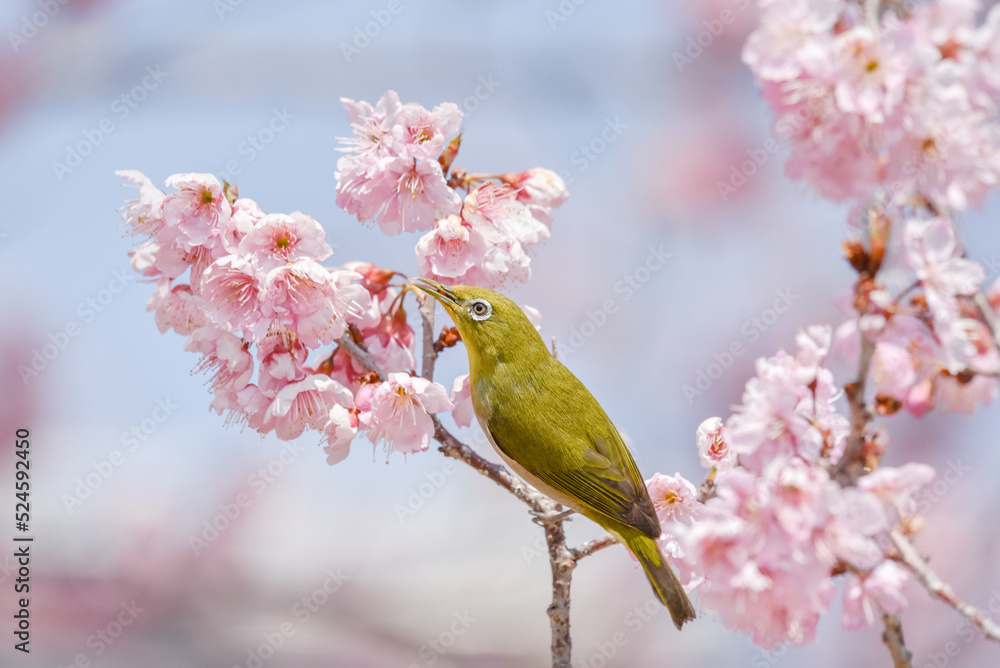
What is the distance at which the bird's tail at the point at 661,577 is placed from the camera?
178cm

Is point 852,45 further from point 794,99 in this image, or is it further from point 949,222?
point 949,222

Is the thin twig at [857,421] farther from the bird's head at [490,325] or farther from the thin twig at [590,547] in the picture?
the bird's head at [490,325]

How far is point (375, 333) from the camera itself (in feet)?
6.86

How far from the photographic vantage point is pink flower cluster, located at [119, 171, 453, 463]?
1.78 metres

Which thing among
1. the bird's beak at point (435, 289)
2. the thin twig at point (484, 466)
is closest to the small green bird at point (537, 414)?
the bird's beak at point (435, 289)

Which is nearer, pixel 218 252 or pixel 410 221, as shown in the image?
pixel 218 252

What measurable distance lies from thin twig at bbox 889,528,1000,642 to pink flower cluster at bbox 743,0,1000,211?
55 centimetres

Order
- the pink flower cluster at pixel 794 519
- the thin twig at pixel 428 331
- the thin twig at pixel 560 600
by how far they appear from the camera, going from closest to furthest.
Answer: the pink flower cluster at pixel 794 519 < the thin twig at pixel 560 600 < the thin twig at pixel 428 331

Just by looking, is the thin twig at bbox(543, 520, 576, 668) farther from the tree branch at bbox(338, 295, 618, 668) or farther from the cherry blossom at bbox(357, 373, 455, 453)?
the cherry blossom at bbox(357, 373, 455, 453)

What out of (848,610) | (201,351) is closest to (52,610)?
(201,351)

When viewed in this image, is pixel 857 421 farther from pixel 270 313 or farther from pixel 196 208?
pixel 196 208

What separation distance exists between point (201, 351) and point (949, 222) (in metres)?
1.60

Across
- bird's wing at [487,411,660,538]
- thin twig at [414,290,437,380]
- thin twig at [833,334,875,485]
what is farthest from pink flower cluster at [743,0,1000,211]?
thin twig at [414,290,437,380]

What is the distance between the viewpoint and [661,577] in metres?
1.85
